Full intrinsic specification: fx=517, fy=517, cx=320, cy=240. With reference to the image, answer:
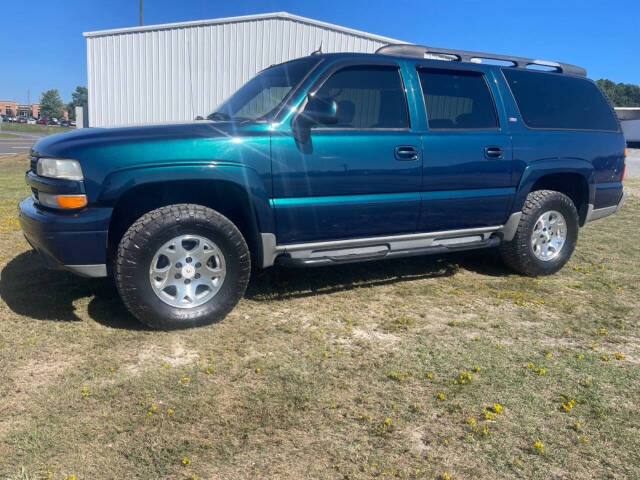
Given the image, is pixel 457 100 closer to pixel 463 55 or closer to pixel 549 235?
pixel 463 55

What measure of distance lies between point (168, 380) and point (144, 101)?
15.8 metres

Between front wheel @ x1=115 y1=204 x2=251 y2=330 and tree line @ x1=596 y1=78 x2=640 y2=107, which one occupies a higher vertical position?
tree line @ x1=596 y1=78 x2=640 y2=107

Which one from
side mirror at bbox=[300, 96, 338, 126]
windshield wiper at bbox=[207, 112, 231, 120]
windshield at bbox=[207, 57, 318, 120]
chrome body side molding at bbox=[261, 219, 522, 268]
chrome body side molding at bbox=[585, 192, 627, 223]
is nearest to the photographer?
side mirror at bbox=[300, 96, 338, 126]

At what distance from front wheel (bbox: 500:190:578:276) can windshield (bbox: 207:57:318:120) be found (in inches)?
95.7

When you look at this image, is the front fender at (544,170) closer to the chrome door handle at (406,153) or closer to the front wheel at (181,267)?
the chrome door handle at (406,153)

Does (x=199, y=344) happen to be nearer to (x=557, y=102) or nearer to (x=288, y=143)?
(x=288, y=143)

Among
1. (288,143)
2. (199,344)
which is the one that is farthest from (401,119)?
(199,344)

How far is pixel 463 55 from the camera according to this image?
4.74 m

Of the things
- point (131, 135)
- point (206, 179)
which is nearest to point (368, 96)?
point (206, 179)

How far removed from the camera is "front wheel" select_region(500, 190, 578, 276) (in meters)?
4.85

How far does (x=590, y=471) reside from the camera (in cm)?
222

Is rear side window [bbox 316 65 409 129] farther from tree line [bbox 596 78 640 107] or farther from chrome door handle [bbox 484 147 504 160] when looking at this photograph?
tree line [bbox 596 78 640 107]

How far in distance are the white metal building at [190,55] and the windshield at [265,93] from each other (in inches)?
494

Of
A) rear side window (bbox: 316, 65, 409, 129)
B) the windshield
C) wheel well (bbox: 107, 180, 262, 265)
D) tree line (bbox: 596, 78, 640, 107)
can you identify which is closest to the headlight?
wheel well (bbox: 107, 180, 262, 265)
